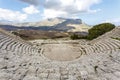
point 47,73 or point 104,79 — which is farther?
point 47,73

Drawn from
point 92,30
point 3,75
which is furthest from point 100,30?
point 3,75

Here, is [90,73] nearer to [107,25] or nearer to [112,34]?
[112,34]

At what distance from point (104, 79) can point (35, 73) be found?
4.09 metres

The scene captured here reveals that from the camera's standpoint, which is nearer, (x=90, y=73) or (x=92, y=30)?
(x=90, y=73)

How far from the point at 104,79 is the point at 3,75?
17.8ft

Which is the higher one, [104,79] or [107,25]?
[107,25]

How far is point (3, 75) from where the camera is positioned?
9.80 metres

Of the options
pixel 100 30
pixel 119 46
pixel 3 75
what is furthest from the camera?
pixel 100 30

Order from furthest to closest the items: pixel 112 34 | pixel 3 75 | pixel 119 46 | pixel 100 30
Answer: pixel 100 30 < pixel 112 34 < pixel 119 46 < pixel 3 75

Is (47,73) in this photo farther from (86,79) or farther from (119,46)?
(119,46)

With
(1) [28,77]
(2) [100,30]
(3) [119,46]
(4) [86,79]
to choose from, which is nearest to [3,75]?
(1) [28,77]

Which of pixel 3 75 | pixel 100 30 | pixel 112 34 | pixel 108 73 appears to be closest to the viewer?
pixel 3 75

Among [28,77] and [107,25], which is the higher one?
[107,25]

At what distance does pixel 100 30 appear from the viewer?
127 feet
